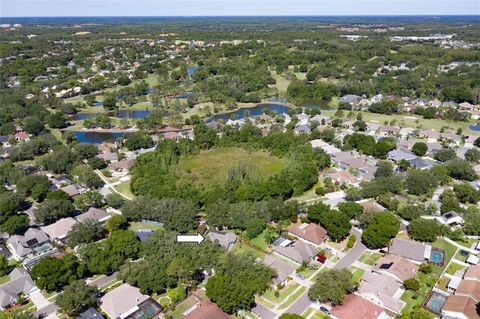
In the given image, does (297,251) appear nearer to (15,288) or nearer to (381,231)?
(381,231)

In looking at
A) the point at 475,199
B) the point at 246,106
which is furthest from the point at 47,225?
the point at 246,106

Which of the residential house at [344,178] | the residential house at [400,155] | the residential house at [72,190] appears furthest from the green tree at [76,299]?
the residential house at [400,155]

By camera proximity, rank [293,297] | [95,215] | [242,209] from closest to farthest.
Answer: [293,297]
[242,209]
[95,215]

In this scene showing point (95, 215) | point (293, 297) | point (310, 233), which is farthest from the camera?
point (95, 215)

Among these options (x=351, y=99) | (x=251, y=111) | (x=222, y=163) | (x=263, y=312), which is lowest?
(x=263, y=312)

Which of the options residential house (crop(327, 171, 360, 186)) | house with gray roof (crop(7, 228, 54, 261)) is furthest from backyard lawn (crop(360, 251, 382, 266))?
house with gray roof (crop(7, 228, 54, 261))

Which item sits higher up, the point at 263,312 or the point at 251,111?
the point at 251,111

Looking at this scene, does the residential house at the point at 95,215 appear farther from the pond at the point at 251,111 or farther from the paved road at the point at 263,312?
the pond at the point at 251,111

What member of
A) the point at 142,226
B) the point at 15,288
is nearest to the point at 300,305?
the point at 142,226
